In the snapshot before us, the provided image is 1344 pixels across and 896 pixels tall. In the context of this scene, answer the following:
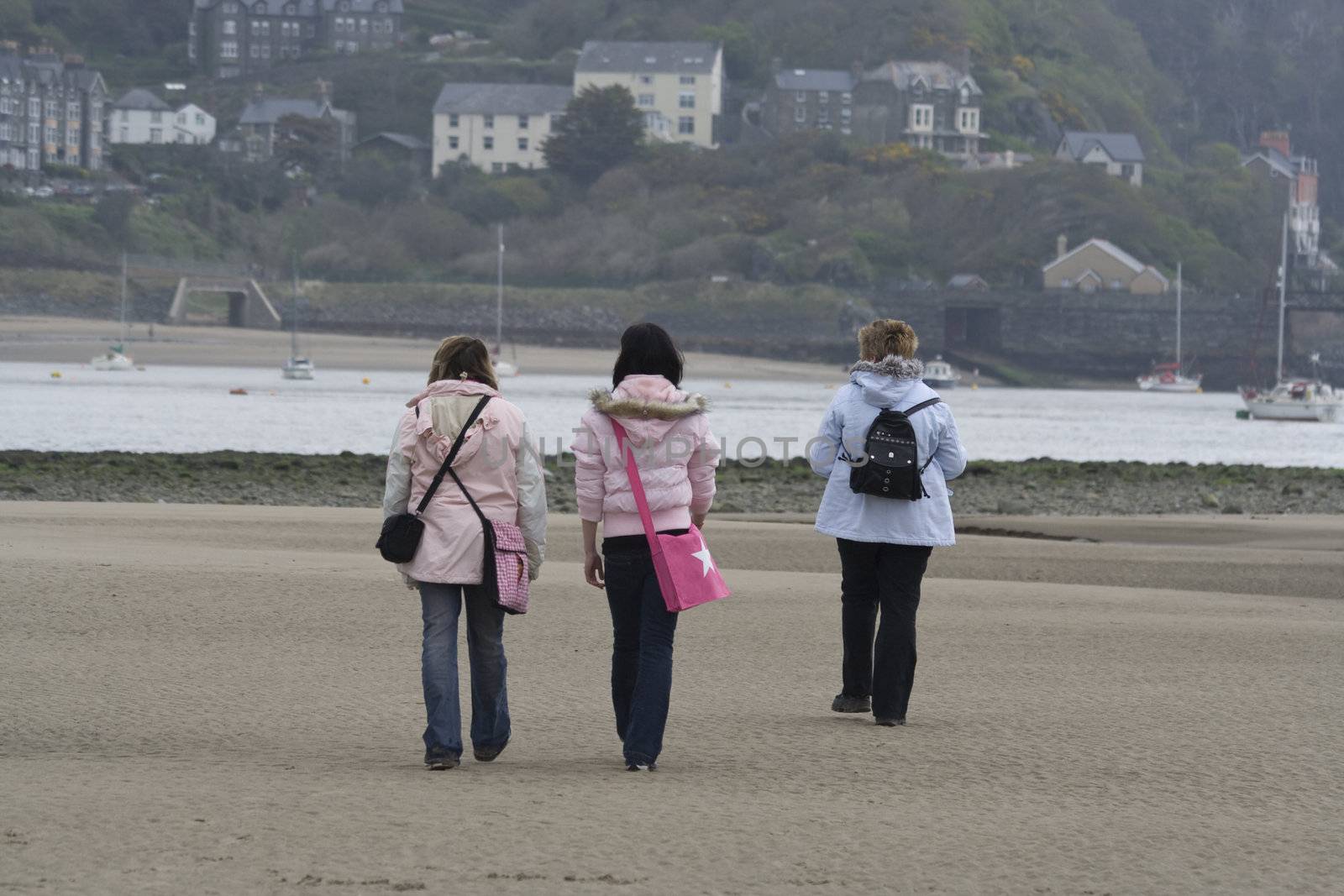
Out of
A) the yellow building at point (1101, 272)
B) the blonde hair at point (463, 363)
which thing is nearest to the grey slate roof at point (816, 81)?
the yellow building at point (1101, 272)

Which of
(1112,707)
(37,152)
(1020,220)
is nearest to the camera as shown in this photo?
A: (1112,707)

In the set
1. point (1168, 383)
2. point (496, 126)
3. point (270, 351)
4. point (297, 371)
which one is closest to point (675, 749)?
point (297, 371)

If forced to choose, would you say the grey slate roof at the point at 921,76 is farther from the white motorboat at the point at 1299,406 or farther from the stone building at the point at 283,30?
the white motorboat at the point at 1299,406

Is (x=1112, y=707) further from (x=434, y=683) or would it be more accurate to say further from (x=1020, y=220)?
(x=1020, y=220)

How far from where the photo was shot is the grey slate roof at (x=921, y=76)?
12088 cm

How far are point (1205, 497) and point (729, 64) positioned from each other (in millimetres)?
113232

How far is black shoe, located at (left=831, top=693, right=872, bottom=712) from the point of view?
600 centimetres

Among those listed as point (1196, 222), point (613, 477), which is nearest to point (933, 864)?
point (613, 477)

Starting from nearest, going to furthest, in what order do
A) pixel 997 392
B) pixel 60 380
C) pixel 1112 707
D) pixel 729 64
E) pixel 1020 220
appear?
pixel 1112 707, pixel 60 380, pixel 997 392, pixel 1020 220, pixel 729 64

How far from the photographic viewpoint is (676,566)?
4969 millimetres

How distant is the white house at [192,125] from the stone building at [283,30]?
16.4m

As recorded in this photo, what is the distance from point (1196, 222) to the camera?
110 meters

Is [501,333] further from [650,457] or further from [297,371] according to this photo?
[650,457]

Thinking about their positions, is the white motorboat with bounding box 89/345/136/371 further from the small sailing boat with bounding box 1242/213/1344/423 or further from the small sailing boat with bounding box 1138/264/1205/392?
the small sailing boat with bounding box 1138/264/1205/392
